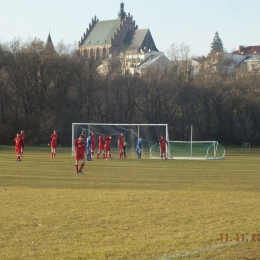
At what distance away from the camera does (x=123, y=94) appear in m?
68.8

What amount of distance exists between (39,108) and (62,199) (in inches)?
1936

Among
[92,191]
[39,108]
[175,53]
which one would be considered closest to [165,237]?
[92,191]

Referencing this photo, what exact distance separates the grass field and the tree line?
141 ft

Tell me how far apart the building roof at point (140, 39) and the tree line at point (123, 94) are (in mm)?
62203

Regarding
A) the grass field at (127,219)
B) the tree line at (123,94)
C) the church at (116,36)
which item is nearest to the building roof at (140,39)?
the church at (116,36)

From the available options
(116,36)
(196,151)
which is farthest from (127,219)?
(116,36)

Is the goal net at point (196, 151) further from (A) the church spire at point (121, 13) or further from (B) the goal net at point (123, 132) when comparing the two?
(A) the church spire at point (121, 13)

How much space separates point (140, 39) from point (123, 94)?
6993 centimetres

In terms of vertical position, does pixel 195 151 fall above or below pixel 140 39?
below

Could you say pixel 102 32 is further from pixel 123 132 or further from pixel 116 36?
pixel 123 132

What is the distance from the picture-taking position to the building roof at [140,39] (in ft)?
443

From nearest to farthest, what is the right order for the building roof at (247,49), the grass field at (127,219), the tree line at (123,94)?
the grass field at (127,219)
the tree line at (123,94)
the building roof at (247,49)

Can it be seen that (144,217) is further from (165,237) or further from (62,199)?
(62,199)
